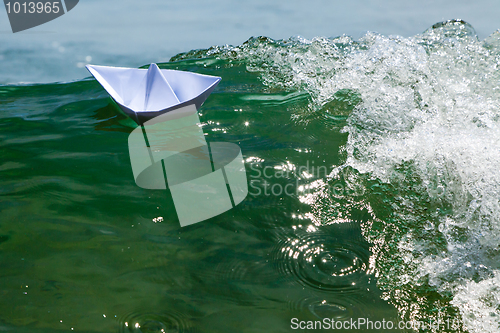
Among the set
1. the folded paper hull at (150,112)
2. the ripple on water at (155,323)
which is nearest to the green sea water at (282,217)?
the ripple on water at (155,323)

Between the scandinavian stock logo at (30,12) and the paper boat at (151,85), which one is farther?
the scandinavian stock logo at (30,12)

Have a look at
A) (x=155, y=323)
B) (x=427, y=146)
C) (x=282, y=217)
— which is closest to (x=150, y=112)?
(x=282, y=217)

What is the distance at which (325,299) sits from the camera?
3.14ft

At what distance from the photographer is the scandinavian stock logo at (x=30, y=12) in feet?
11.9

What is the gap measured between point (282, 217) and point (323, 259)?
0.67ft

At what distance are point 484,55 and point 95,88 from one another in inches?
82.7

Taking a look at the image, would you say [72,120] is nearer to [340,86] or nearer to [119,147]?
[119,147]

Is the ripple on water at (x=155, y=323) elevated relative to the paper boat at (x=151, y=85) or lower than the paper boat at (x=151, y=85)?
lower

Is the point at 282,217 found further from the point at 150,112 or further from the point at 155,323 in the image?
the point at 150,112

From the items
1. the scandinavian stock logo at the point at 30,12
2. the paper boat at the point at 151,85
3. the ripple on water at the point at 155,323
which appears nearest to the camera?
the ripple on water at the point at 155,323

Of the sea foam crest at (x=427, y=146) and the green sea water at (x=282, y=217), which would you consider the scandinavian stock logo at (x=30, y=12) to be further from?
the sea foam crest at (x=427, y=146)

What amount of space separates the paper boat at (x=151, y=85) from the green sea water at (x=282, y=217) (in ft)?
0.48

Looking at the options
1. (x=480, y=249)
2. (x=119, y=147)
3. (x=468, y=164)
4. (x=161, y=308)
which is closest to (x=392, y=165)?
(x=468, y=164)

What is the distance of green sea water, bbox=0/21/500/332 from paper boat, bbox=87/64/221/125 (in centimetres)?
15
